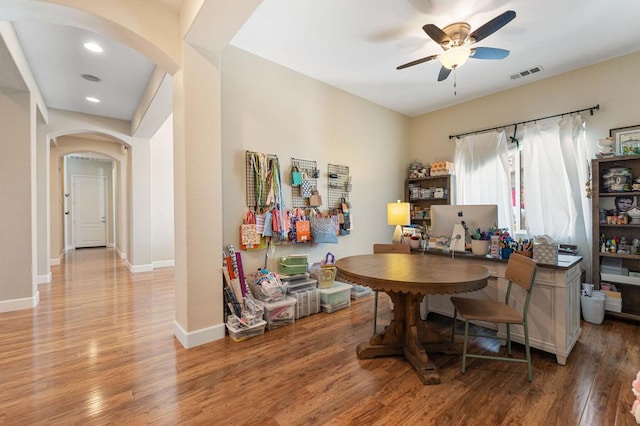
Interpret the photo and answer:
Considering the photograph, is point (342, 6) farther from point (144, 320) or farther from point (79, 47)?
point (144, 320)

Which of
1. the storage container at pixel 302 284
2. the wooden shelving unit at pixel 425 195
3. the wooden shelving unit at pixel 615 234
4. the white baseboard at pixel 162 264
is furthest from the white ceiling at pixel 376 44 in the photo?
the white baseboard at pixel 162 264

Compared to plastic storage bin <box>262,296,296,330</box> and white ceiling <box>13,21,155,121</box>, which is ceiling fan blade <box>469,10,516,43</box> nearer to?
plastic storage bin <box>262,296,296,330</box>

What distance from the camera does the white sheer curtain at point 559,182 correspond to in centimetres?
350

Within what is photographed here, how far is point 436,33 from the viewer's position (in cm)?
233

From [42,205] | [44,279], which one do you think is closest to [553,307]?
[42,205]

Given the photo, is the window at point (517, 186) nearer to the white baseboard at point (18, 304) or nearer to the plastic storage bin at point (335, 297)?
the plastic storage bin at point (335, 297)

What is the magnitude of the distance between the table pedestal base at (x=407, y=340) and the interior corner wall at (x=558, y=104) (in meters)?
3.17

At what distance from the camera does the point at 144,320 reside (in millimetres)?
3078

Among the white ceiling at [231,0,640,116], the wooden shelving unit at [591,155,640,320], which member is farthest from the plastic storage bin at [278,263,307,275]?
the wooden shelving unit at [591,155,640,320]

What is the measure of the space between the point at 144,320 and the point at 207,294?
3.72 ft

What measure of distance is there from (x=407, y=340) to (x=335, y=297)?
126 centimetres

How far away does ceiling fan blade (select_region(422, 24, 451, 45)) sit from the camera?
2.24m

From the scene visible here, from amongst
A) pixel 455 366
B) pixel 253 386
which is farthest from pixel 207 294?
pixel 455 366

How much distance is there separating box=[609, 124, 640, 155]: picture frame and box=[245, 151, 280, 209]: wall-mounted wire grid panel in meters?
4.08
